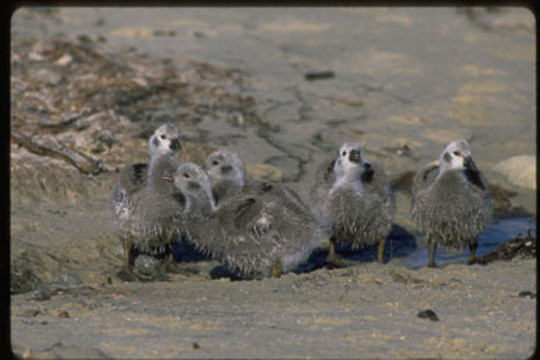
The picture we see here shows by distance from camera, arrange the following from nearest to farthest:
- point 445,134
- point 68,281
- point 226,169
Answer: point 68,281 < point 226,169 < point 445,134

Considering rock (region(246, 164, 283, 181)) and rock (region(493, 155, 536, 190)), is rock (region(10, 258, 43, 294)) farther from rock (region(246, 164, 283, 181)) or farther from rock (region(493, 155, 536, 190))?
rock (region(493, 155, 536, 190))

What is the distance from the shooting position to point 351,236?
832 centimetres

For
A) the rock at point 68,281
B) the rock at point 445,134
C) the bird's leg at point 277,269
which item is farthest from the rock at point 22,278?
the rock at point 445,134

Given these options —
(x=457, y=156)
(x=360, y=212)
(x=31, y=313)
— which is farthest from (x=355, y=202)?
(x=31, y=313)

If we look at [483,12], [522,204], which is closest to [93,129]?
[522,204]

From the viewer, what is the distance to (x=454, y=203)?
809 centimetres

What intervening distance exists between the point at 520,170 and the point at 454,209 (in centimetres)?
338

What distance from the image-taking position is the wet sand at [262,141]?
519 cm

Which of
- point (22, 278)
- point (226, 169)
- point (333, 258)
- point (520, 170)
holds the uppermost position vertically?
point (226, 169)

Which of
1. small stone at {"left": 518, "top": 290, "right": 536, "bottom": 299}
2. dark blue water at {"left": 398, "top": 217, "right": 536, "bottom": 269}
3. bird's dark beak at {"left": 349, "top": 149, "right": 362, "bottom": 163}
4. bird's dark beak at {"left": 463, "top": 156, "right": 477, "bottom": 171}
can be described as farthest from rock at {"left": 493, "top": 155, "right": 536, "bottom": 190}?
small stone at {"left": 518, "top": 290, "right": 536, "bottom": 299}

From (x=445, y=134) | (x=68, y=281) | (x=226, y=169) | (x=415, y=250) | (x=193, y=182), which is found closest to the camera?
(x=68, y=281)

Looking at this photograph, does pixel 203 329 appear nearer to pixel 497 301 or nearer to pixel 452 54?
pixel 497 301

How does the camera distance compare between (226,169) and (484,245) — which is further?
(484,245)

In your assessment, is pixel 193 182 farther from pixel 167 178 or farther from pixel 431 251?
pixel 431 251
